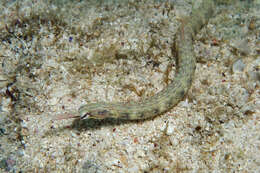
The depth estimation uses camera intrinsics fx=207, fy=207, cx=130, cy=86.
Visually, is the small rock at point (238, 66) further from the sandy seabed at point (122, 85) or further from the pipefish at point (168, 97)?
the pipefish at point (168, 97)

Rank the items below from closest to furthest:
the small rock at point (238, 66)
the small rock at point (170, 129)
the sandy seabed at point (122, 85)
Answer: the sandy seabed at point (122, 85) < the small rock at point (170, 129) < the small rock at point (238, 66)

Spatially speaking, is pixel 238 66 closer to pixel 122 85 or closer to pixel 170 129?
pixel 170 129

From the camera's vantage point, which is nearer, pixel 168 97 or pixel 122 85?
pixel 168 97

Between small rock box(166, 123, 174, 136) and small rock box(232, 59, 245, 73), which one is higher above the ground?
small rock box(232, 59, 245, 73)

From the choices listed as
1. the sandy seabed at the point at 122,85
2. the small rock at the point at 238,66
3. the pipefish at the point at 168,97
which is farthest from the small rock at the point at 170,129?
the small rock at the point at 238,66

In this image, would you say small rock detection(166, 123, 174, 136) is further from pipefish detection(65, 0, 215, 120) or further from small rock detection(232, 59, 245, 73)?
small rock detection(232, 59, 245, 73)

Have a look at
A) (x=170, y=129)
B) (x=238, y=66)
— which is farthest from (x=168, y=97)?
(x=238, y=66)

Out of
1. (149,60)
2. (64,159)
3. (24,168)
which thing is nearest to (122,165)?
(64,159)

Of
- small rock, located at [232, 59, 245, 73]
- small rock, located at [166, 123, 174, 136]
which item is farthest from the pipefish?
small rock, located at [232, 59, 245, 73]
